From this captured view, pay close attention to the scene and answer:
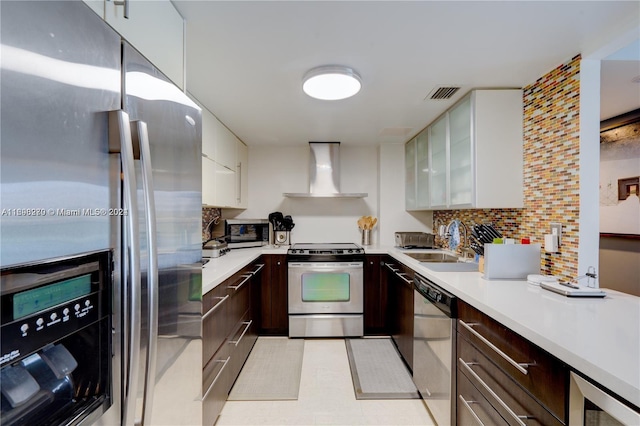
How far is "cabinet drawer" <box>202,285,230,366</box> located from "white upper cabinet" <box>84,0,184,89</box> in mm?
1081

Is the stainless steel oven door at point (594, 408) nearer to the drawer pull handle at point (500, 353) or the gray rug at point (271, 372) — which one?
the drawer pull handle at point (500, 353)

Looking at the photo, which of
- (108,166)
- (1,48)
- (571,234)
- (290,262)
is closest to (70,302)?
(108,166)

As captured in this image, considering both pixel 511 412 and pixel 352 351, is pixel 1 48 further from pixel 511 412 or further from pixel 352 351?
pixel 352 351

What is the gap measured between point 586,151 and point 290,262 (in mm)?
2423

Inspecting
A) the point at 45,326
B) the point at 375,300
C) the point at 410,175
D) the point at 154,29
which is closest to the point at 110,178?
the point at 45,326

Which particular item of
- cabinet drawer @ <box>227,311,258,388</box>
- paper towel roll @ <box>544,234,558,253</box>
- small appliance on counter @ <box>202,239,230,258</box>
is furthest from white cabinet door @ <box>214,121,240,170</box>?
paper towel roll @ <box>544,234,558,253</box>

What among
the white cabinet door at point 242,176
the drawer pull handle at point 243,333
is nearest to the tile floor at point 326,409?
the drawer pull handle at point 243,333

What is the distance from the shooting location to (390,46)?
4.91ft

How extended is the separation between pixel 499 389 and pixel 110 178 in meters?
1.48

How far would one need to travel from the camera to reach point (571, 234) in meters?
1.58

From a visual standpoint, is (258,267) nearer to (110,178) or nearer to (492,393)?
(492,393)

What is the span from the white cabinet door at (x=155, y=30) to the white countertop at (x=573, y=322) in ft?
3.42

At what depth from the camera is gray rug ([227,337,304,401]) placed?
80.1 inches

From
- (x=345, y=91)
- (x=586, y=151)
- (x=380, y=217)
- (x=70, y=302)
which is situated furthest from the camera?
(x=380, y=217)
